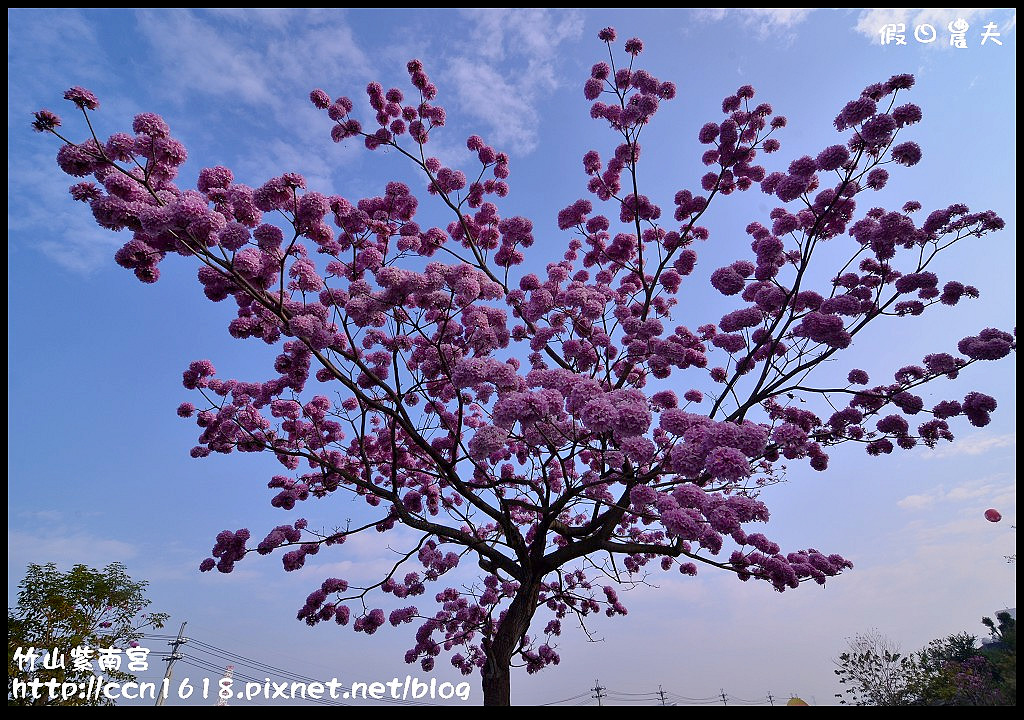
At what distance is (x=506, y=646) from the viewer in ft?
24.8

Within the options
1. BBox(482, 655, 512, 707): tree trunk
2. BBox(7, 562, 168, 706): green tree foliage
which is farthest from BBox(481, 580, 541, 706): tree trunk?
BBox(7, 562, 168, 706): green tree foliage

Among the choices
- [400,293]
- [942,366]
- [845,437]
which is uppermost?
[400,293]

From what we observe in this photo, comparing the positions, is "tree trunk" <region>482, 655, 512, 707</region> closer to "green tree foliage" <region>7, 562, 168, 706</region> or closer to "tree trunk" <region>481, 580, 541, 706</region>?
"tree trunk" <region>481, 580, 541, 706</region>

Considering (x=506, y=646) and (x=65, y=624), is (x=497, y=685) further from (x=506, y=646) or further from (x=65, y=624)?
(x=65, y=624)

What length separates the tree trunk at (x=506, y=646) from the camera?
7270 mm

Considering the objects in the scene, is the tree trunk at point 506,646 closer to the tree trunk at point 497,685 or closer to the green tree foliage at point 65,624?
the tree trunk at point 497,685

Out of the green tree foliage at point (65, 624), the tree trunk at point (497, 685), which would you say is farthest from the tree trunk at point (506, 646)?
the green tree foliage at point (65, 624)

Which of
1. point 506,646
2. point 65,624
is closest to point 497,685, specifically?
point 506,646
